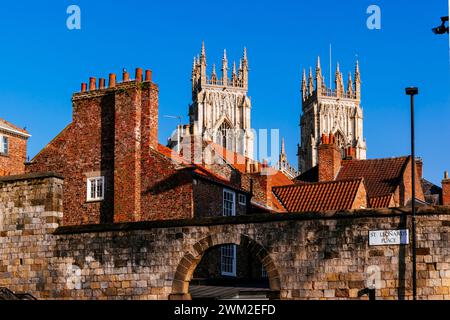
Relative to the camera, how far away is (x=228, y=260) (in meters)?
37.8

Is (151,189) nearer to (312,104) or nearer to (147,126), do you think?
(147,126)

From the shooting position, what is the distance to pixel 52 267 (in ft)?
97.3

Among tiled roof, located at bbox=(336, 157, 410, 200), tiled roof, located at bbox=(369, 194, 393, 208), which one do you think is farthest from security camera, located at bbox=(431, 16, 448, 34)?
tiled roof, located at bbox=(336, 157, 410, 200)

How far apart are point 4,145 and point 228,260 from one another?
2436 centimetres

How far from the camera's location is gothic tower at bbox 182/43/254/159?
148875 millimetres

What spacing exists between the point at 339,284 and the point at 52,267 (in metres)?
10.3

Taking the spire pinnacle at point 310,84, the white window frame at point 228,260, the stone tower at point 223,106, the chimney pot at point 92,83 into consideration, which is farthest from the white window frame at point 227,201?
the spire pinnacle at point 310,84

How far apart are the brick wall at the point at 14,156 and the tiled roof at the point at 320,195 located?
61.7ft

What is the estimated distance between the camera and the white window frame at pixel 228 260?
37156 mm

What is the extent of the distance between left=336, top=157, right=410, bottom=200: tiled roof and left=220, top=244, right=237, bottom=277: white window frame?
55.6ft

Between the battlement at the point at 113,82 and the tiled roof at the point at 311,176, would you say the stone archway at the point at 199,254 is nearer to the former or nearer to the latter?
the battlement at the point at 113,82

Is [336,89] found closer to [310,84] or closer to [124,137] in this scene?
[310,84]

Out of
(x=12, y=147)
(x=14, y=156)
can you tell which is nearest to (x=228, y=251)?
(x=14, y=156)
